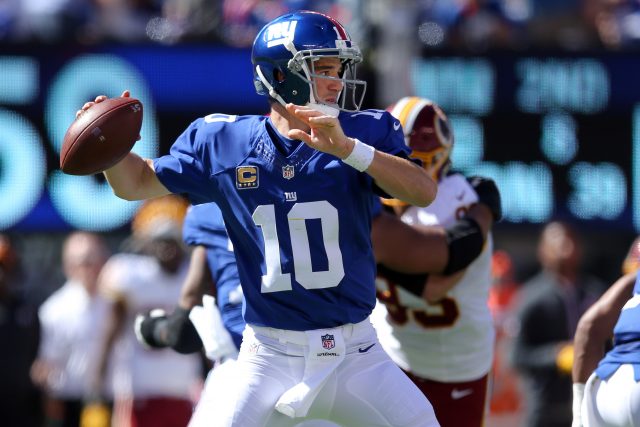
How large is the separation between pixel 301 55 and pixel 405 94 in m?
4.43

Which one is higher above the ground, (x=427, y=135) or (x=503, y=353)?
(x=427, y=135)

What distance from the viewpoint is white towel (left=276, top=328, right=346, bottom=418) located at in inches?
151

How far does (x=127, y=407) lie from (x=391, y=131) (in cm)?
435

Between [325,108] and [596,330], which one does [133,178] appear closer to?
[325,108]

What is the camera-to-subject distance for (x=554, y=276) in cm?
856

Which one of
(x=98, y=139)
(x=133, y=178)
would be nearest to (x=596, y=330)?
(x=133, y=178)

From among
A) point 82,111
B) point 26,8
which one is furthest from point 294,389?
point 26,8

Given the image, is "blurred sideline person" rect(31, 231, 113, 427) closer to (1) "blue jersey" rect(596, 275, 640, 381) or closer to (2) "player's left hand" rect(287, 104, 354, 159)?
(1) "blue jersey" rect(596, 275, 640, 381)

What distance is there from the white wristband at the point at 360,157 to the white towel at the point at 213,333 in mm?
1314

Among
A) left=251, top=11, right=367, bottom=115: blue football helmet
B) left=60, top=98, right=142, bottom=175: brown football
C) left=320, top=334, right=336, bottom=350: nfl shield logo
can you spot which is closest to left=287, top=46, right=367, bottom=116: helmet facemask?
left=251, top=11, right=367, bottom=115: blue football helmet

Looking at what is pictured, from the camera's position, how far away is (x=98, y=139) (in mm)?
3980

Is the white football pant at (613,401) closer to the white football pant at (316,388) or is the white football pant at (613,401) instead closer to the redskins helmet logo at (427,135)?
the white football pant at (316,388)

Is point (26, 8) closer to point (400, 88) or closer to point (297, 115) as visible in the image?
point (400, 88)

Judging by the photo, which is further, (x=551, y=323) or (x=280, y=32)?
(x=551, y=323)
